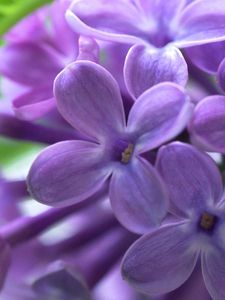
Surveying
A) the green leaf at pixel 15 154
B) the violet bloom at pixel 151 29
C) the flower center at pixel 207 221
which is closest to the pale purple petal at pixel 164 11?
the violet bloom at pixel 151 29

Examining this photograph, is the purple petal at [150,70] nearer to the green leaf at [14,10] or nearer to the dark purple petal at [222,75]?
the dark purple petal at [222,75]

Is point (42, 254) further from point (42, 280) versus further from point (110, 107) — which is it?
point (110, 107)

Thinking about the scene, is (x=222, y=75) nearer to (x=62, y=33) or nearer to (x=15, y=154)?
(x=62, y=33)

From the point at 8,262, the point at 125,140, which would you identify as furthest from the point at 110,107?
the point at 8,262

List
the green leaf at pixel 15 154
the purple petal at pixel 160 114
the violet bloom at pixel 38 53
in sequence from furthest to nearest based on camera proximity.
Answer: the green leaf at pixel 15 154, the violet bloom at pixel 38 53, the purple petal at pixel 160 114

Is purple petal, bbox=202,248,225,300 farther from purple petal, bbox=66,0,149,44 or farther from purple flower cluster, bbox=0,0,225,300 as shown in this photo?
purple petal, bbox=66,0,149,44

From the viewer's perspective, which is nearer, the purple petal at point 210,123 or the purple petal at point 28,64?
the purple petal at point 210,123

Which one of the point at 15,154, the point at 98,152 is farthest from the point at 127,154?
the point at 15,154

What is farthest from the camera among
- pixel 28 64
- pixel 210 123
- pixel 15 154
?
pixel 15 154
